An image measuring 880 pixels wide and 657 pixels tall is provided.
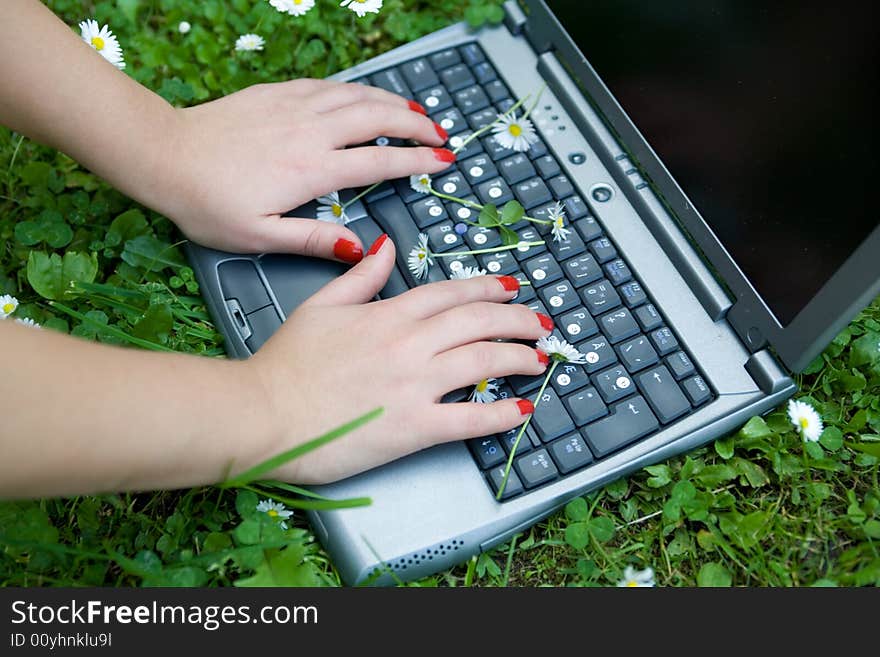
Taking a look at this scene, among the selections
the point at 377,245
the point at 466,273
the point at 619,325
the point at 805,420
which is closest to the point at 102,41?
the point at 377,245

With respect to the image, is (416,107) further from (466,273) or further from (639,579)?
(639,579)

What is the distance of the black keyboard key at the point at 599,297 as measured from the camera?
1115 millimetres

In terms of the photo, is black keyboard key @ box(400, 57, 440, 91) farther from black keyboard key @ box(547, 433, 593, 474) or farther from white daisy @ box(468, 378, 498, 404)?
black keyboard key @ box(547, 433, 593, 474)

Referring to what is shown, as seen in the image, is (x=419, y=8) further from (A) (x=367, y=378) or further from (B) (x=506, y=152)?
(A) (x=367, y=378)

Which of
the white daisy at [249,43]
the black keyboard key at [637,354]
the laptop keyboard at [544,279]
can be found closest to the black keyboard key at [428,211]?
the laptop keyboard at [544,279]

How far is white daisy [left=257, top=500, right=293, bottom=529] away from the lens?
1099mm

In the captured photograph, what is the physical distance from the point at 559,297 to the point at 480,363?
155 mm

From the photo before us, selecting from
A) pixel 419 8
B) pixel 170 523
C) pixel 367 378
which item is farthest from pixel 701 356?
pixel 419 8

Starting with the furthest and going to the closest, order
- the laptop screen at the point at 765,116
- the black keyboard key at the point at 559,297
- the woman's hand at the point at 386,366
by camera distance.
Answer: the black keyboard key at the point at 559,297, the woman's hand at the point at 386,366, the laptop screen at the point at 765,116

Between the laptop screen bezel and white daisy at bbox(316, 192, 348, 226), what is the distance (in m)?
0.41

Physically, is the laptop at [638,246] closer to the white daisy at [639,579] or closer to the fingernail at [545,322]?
the fingernail at [545,322]

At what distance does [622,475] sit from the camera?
1062 mm

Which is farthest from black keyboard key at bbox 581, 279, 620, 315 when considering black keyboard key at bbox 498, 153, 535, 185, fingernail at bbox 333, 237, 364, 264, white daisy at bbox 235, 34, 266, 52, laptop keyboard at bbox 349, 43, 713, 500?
white daisy at bbox 235, 34, 266, 52

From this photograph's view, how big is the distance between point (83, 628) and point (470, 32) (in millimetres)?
1036
